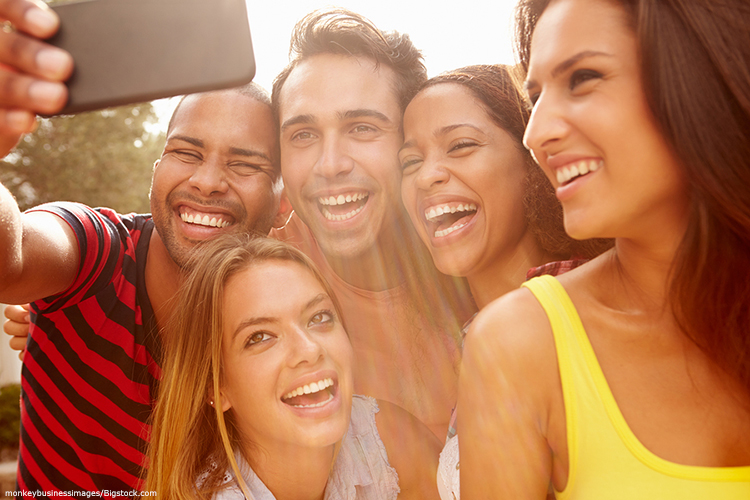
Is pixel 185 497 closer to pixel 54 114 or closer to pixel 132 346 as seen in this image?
pixel 132 346

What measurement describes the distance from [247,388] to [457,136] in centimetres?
135

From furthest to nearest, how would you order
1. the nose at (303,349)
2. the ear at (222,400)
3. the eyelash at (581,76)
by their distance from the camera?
the ear at (222,400) < the nose at (303,349) < the eyelash at (581,76)

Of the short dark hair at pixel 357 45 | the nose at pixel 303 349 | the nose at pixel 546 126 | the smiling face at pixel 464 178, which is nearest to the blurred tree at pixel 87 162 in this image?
the short dark hair at pixel 357 45

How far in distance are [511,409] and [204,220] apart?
168 cm

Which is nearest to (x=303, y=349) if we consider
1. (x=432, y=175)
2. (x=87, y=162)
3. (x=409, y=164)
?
(x=432, y=175)

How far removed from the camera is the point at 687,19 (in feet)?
4.12

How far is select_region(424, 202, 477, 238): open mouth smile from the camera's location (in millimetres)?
2230

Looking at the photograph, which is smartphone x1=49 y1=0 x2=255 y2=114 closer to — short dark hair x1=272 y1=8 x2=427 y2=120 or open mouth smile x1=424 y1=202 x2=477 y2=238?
open mouth smile x1=424 y1=202 x2=477 y2=238

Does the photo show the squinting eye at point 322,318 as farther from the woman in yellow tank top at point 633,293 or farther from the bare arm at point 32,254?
the bare arm at point 32,254

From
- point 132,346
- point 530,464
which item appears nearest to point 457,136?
point 530,464

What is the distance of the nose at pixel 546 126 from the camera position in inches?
55.6

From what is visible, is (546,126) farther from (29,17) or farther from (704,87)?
(29,17)

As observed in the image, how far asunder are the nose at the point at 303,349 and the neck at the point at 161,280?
2.67 feet

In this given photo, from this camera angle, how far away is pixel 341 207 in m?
2.63
